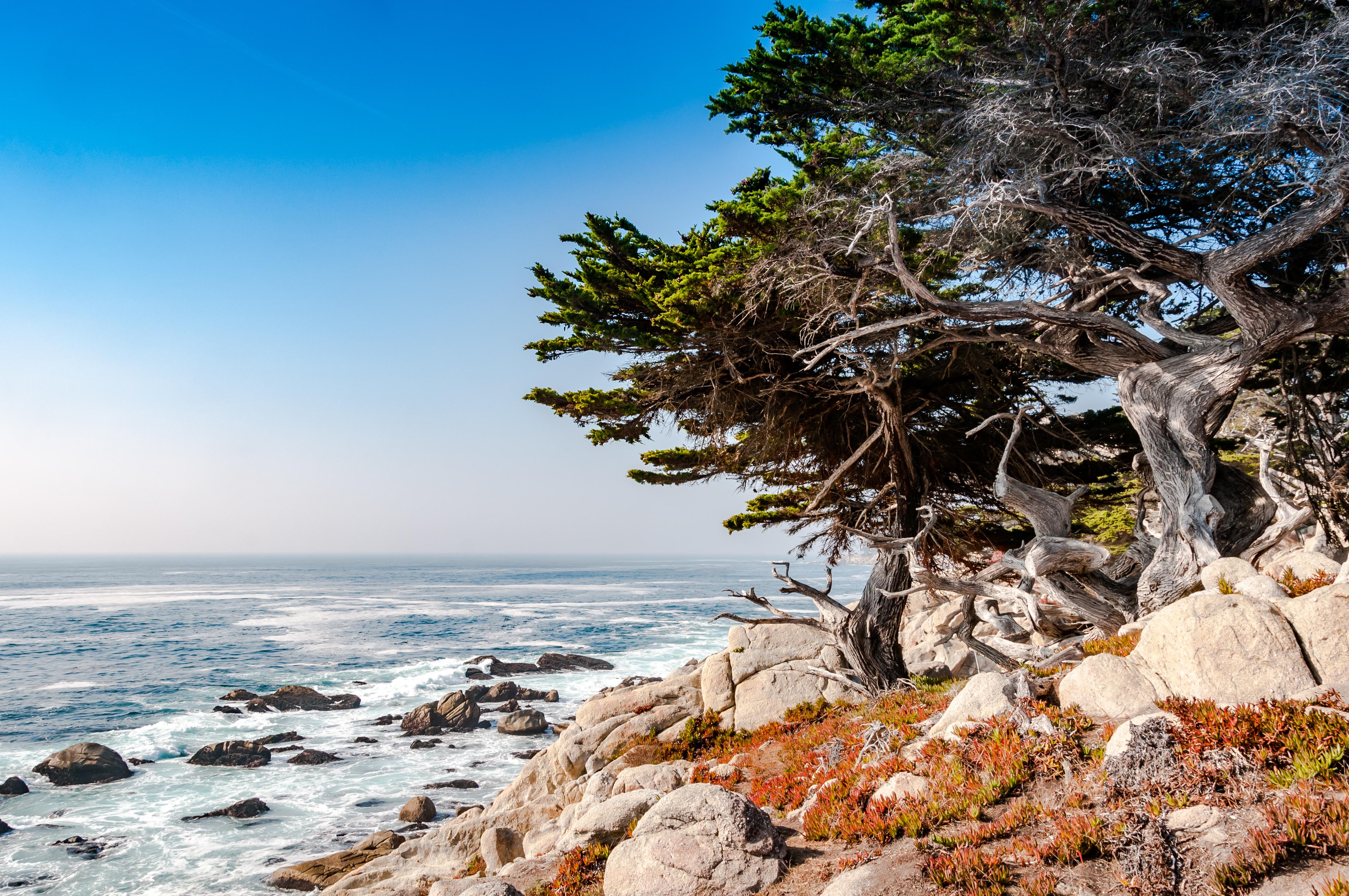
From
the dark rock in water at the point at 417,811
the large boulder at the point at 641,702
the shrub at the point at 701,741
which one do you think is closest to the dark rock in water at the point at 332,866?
the dark rock in water at the point at 417,811

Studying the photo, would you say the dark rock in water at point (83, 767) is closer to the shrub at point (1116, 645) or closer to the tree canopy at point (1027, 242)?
the tree canopy at point (1027, 242)

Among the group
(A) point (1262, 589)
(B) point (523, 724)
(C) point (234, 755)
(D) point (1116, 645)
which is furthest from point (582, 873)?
(C) point (234, 755)

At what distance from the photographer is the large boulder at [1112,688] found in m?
5.74

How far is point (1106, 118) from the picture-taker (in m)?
7.54

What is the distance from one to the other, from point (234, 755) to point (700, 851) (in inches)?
804

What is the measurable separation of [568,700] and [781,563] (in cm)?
1938

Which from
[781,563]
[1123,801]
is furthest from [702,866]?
[781,563]

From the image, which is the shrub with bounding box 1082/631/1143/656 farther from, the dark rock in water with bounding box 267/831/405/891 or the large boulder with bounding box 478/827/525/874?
the dark rock in water with bounding box 267/831/405/891

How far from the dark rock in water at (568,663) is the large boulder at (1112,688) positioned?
96.3 ft

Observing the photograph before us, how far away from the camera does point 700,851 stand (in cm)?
507

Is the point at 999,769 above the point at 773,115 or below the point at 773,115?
below

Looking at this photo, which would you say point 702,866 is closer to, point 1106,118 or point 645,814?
point 645,814

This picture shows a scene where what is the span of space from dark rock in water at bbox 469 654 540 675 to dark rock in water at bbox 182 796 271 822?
52.7ft

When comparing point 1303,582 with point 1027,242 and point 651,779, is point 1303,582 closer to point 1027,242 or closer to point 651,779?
point 1027,242
